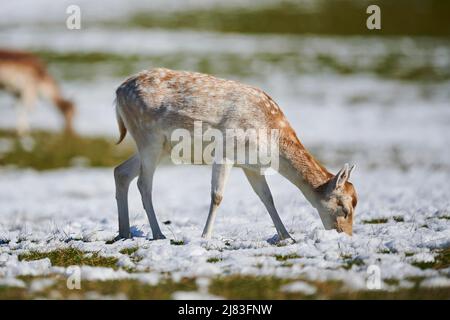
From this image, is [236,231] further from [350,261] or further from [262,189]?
[350,261]

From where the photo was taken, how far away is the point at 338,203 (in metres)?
8.88

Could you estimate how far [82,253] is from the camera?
8227 millimetres

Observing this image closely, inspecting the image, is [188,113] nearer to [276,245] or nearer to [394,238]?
[276,245]

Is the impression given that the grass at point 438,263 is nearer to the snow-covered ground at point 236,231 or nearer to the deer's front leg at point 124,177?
the snow-covered ground at point 236,231

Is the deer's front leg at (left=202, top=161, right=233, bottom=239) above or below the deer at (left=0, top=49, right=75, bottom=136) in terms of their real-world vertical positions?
above

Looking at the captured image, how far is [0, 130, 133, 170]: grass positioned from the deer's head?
12.0 m

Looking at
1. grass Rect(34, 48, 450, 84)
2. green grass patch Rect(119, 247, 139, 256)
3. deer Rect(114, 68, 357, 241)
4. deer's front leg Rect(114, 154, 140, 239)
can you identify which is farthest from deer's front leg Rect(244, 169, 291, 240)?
grass Rect(34, 48, 450, 84)

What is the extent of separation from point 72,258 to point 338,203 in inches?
124

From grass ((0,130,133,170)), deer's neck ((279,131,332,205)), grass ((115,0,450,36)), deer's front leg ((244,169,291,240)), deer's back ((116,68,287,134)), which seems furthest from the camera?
grass ((115,0,450,36))

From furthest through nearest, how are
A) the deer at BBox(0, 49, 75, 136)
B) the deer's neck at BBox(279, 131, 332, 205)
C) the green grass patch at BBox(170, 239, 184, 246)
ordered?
the deer at BBox(0, 49, 75, 136) → the deer's neck at BBox(279, 131, 332, 205) → the green grass patch at BBox(170, 239, 184, 246)

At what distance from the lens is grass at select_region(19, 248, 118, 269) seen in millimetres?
7801

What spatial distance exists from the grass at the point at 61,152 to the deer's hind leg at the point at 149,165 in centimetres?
1076

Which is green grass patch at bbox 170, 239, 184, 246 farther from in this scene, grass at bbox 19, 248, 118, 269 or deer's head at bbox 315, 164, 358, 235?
deer's head at bbox 315, 164, 358, 235

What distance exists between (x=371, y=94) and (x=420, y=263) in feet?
77.7
